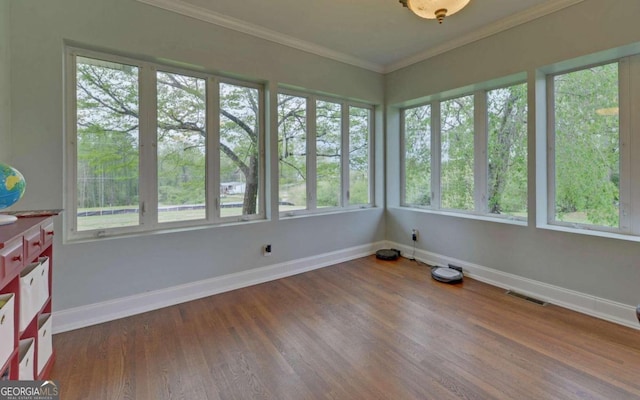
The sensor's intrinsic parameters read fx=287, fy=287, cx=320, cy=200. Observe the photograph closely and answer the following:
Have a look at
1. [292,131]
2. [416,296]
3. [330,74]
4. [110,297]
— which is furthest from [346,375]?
[330,74]

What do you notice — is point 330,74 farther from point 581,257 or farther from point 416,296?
point 581,257

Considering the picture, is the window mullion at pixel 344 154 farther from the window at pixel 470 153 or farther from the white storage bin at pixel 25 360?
the white storage bin at pixel 25 360

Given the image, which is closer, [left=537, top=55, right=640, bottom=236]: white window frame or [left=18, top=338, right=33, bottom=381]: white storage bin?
[left=18, top=338, right=33, bottom=381]: white storage bin

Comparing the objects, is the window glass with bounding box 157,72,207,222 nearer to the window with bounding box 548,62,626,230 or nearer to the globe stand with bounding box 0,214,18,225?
the globe stand with bounding box 0,214,18,225

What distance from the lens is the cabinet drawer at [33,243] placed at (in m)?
1.42

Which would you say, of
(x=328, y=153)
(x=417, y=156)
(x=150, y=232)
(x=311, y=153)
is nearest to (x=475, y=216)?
(x=417, y=156)

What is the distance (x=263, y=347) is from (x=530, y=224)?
2.86m

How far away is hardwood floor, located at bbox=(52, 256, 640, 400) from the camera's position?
1671 millimetres

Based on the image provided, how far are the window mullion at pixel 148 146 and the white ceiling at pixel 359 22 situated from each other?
0.69 meters

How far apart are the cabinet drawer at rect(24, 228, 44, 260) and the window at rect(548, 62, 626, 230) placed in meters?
4.19

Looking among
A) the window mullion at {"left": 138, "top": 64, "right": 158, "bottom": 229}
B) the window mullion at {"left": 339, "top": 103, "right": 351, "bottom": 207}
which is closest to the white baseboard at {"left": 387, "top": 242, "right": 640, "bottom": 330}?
the window mullion at {"left": 339, "top": 103, "right": 351, "bottom": 207}

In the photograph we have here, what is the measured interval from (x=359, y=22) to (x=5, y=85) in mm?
3050

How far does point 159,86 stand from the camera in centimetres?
282

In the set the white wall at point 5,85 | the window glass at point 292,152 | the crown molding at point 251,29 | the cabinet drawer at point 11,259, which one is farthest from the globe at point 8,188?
the window glass at point 292,152
